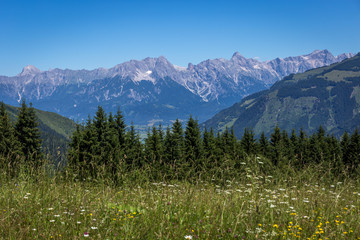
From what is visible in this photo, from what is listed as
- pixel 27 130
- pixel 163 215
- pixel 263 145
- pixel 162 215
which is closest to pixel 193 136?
pixel 263 145

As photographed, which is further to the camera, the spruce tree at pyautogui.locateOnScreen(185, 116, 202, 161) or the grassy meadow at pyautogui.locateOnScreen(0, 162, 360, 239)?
the spruce tree at pyautogui.locateOnScreen(185, 116, 202, 161)

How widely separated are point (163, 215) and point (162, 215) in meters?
0.16

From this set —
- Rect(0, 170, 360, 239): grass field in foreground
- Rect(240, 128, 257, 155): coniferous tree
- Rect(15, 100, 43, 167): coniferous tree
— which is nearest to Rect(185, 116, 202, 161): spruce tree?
Rect(240, 128, 257, 155): coniferous tree

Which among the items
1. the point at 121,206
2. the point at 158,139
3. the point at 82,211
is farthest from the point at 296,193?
the point at 158,139

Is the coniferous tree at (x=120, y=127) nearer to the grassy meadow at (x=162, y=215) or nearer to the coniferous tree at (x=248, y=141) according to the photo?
the coniferous tree at (x=248, y=141)

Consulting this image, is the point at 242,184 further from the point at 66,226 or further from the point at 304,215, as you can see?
the point at 66,226

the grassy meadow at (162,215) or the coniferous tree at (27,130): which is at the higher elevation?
the coniferous tree at (27,130)

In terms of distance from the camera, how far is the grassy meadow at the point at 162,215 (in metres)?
4.21

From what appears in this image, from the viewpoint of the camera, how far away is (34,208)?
5180 mm

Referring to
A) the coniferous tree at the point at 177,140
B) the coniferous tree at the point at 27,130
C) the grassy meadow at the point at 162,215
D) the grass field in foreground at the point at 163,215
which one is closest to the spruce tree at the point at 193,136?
the coniferous tree at the point at 177,140

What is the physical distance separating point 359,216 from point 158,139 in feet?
154

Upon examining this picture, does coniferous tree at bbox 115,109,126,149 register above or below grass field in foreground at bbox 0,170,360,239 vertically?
above

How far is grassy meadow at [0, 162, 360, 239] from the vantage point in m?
4.21

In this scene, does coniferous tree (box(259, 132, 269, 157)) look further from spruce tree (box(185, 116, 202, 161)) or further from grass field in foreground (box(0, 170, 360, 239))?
grass field in foreground (box(0, 170, 360, 239))
